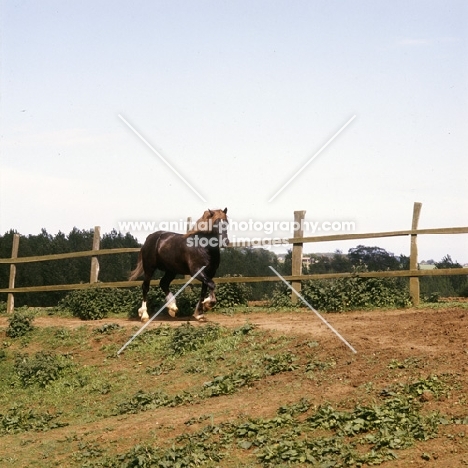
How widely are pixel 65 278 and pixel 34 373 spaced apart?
49.9 ft

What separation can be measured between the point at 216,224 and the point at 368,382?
692cm

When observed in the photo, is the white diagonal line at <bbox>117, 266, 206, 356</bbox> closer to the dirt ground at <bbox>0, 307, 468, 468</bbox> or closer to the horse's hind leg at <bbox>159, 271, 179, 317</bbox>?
the horse's hind leg at <bbox>159, 271, 179, 317</bbox>

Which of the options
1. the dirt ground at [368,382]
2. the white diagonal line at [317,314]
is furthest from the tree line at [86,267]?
the dirt ground at [368,382]

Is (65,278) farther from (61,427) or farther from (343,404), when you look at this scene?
(343,404)

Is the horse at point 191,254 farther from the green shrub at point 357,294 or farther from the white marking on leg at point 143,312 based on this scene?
the green shrub at point 357,294

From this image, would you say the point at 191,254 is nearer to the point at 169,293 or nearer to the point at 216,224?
the point at 216,224

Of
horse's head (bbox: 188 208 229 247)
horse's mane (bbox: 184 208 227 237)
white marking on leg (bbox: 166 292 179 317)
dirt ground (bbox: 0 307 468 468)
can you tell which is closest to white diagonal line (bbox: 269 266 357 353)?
dirt ground (bbox: 0 307 468 468)

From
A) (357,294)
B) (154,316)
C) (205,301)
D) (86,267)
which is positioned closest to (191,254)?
(205,301)

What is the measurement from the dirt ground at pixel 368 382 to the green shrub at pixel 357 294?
3086 mm

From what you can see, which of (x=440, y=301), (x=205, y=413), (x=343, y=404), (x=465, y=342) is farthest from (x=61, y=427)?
(x=440, y=301)

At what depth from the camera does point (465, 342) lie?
1077 centimetres

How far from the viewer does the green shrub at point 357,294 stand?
16422mm

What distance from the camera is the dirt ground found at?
7855 mm

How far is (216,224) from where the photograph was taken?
15969 mm
